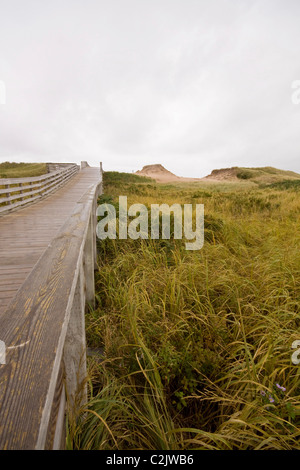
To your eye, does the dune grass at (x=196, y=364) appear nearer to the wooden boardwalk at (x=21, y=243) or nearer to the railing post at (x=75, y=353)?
the railing post at (x=75, y=353)

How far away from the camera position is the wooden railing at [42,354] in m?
0.60

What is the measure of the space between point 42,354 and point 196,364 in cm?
142

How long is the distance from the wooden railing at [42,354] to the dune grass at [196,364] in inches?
15.8

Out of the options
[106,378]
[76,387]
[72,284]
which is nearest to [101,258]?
[106,378]

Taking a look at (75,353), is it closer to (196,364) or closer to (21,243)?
(196,364)

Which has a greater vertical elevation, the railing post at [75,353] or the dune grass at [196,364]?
the railing post at [75,353]

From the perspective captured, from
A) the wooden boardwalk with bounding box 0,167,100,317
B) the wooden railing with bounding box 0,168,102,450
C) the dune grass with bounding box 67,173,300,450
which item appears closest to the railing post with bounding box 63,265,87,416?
the wooden railing with bounding box 0,168,102,450

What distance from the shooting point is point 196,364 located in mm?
1803

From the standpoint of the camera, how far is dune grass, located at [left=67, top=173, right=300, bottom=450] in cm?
143

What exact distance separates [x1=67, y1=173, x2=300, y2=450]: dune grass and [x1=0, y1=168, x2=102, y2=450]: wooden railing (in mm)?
402

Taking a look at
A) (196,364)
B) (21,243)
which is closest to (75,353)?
(196,364)

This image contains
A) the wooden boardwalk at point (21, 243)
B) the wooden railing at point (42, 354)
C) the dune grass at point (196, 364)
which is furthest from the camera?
the wooden boardwalk at point (21, 243)

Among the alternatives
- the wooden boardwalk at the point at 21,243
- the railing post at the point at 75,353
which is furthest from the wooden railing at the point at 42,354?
the wooden boardwalk at the point at 21,243
